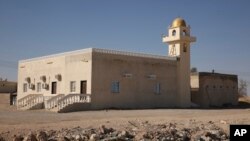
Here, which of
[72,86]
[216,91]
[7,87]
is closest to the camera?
[72,86]

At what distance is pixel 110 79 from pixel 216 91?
47.3 feet

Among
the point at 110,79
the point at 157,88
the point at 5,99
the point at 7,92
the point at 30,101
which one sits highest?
the point at 110,79

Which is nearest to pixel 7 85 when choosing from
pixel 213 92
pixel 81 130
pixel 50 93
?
pixel 50 93

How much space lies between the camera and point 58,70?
30.8m

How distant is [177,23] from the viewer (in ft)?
113

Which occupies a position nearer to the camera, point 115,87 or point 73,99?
point 73,99

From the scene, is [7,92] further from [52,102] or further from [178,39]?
[178,39]

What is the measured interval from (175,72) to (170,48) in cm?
297

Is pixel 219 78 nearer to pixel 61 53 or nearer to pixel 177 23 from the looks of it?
pixel 177 23

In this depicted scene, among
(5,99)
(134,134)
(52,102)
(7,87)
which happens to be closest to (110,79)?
(52,102)

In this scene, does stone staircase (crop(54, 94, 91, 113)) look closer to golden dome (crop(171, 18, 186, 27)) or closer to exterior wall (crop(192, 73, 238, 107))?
golden dome (crop(171, 18, 186, 27))

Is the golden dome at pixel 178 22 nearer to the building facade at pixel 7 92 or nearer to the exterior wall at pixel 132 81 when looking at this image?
the exterior wall at pixel 132 81

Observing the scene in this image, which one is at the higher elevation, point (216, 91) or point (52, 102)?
point (216, 91)

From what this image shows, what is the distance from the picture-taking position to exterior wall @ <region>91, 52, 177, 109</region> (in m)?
27.3
